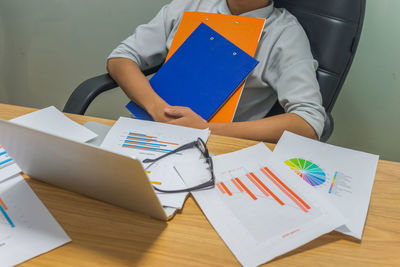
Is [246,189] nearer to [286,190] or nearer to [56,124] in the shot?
[286,190]

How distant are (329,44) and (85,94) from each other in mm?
773

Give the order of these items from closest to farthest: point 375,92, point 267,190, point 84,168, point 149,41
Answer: point 84,168, point 267,190, point 149,41, point 375,92

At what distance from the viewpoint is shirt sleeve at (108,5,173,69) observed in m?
1.34

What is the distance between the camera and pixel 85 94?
1.11m

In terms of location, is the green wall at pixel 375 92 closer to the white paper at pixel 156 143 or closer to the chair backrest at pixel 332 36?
the chair backrest at pixel 332 36

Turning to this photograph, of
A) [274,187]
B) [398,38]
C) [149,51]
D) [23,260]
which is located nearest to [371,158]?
[274,187]

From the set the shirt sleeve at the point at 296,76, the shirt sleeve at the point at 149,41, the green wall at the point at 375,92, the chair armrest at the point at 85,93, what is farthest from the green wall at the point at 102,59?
the chair armrest at the point at 85,93

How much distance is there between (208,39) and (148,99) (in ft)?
0.92

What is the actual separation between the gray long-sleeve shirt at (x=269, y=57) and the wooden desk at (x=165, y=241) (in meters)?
0.46

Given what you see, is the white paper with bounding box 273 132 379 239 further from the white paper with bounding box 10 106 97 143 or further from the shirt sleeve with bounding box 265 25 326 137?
the white paper with bounding box 10 106 97 143

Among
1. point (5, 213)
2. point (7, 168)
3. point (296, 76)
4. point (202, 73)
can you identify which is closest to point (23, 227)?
point (5, 213)

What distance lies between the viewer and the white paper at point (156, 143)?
72 cm

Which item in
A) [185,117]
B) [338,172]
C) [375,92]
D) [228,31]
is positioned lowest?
[375,92]

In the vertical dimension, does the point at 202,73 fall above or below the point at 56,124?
below
